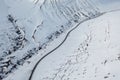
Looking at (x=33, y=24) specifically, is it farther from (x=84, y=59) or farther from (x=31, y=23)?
(x=84, y=59)

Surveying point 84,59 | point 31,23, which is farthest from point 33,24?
point 84,59

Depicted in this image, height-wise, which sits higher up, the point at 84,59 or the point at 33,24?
the point at 33,24

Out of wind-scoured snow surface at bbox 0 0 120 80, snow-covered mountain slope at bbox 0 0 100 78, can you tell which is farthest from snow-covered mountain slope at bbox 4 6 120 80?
snow-covered mountain slope at bbox 0 0 100 78

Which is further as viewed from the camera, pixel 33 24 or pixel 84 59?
pixel 33 24

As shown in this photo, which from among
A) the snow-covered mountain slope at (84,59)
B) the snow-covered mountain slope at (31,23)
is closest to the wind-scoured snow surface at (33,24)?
the snow-covered mountain slope at (31,23)

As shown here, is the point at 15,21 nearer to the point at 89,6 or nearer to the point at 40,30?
the point at 40,30

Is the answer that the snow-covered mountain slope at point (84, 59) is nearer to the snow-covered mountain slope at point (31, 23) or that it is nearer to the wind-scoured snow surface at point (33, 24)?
the wind-scoured snow surface at point (33, 24)

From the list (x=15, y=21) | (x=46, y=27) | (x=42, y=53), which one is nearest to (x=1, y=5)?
(x=15, y=21)
